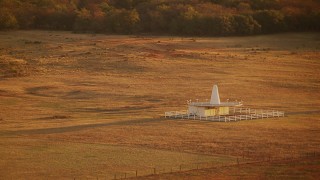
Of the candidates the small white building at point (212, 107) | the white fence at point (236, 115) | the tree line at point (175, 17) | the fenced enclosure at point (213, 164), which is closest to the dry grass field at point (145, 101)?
the fenced enclosure at point (213, 164)

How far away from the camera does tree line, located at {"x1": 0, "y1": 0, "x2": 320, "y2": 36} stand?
4400 inches

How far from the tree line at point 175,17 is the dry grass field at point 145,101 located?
3.16 metres

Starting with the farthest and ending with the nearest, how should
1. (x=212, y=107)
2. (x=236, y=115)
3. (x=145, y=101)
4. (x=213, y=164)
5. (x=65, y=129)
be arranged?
1. (x=145, y=101)
2. (x=236, y=115)
3. (x=212, y=107)
4. (x=65, y=129)
5. (x=213, y=164)

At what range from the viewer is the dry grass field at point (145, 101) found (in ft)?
146

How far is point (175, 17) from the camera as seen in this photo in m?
116

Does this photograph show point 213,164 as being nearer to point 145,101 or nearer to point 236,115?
point 236,115

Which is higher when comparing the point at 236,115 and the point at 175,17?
the point at 175,17

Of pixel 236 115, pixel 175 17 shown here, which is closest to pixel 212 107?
pixel 236 115

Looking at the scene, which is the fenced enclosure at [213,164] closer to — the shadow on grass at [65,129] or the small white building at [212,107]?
the shadow on grass at [65,129]

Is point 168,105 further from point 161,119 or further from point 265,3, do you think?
point 265,3

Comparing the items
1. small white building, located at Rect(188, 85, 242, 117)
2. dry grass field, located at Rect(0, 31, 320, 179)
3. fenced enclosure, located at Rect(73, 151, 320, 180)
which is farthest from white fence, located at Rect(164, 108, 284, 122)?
fenced enclosure, located at Rect(73, 151, 320, 180)

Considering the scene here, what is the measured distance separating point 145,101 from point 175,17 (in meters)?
47.2

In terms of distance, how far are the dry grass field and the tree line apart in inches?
124

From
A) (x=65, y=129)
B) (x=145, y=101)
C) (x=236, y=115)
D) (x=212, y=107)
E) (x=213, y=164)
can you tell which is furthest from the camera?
(x=145, y=101)
